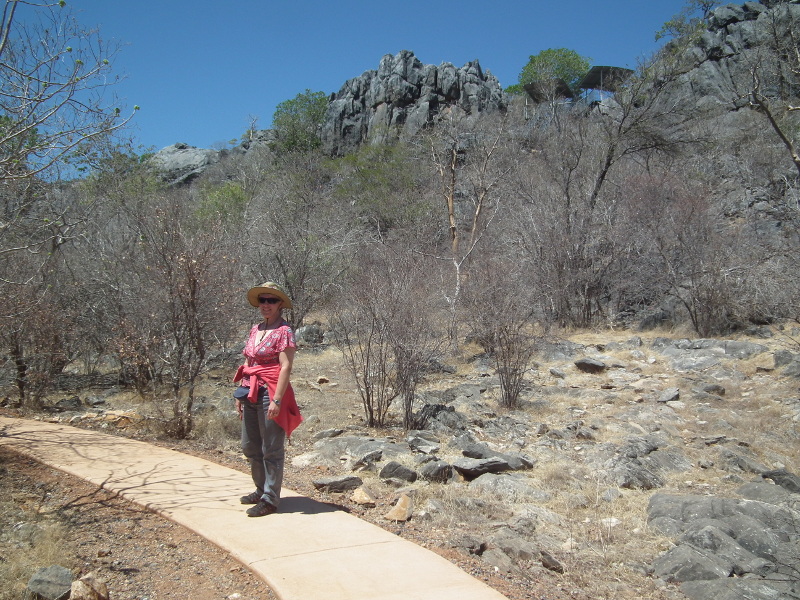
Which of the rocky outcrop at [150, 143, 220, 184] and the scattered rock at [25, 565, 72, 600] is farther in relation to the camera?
the rocky outcrop at [150, 143, 220, 184]

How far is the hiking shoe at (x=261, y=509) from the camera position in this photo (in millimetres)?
4648

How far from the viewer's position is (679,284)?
688 inches

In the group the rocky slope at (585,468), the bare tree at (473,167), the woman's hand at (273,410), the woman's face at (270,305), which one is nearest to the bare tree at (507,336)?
the rocky slope at (585,468)

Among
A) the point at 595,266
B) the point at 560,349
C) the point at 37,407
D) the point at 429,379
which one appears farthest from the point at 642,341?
the point at 37,407

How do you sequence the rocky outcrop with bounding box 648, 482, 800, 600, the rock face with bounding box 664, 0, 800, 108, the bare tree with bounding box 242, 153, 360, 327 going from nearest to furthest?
the rocky outcrop with bounding box 648, 482, 800, 600
the bare tree with bounding box 242, 153, 360, 327
the rock face with bounding box 664, 0, 800, 108

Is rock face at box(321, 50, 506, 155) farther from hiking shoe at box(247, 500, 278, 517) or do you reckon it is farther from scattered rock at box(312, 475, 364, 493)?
hiking shoe at box(247, 500, 278, 517)

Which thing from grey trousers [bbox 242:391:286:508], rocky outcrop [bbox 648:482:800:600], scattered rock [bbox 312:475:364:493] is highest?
grey trousers [bbox 242:391:286:508]

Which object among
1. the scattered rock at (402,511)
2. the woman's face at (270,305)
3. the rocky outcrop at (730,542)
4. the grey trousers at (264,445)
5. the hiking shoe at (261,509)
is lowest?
the rocky outcrop at (730,542)

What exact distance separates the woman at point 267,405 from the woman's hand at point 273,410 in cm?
2

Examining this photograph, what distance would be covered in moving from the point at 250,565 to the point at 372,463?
9.96 ft

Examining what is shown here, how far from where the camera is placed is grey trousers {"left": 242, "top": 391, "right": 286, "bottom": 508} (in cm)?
466

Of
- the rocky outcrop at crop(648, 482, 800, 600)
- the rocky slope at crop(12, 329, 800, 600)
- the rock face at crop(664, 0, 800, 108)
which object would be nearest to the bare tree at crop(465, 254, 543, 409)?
the rocky slope at crop(12, 329, 800, 600)

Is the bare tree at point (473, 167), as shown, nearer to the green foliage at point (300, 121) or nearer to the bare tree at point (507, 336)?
the bare tree at point (507, 336)

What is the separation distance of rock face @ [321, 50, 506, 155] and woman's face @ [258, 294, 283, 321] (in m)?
51.0
